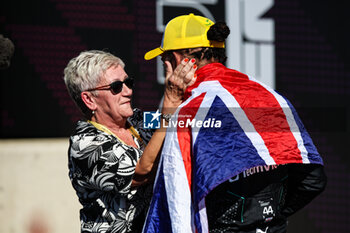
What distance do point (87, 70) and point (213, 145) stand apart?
0.97m

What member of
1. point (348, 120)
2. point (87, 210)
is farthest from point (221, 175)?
point (348, 120)

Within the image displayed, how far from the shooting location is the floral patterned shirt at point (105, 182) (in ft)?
7.68

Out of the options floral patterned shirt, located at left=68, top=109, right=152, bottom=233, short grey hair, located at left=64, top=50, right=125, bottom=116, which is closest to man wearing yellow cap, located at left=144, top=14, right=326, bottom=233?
floral patterned shirt, located at left=68, top=109, right=152, bottom=233

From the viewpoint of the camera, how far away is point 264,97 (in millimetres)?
2152

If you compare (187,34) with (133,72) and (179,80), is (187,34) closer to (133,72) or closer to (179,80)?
(179,80)

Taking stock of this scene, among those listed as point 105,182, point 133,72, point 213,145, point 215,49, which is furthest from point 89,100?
point 133,72

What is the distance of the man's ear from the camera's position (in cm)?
266

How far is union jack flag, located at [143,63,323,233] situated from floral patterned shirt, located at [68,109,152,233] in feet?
0.89

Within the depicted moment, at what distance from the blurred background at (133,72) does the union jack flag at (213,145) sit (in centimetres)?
239

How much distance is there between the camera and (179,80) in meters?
2.21

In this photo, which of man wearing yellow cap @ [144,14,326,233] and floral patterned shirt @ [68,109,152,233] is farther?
floral patterned shirt @ [68,109,152,233]

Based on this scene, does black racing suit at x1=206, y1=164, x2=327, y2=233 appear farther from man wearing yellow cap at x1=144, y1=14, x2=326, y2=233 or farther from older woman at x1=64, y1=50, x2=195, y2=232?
older woman at x1=64, y1=50, x2=195, y2=232

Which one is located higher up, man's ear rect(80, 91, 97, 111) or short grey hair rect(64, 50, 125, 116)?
short grey hair rect(64, 50, 125, 116)

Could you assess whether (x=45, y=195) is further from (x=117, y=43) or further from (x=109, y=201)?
(x=109, y=201)
